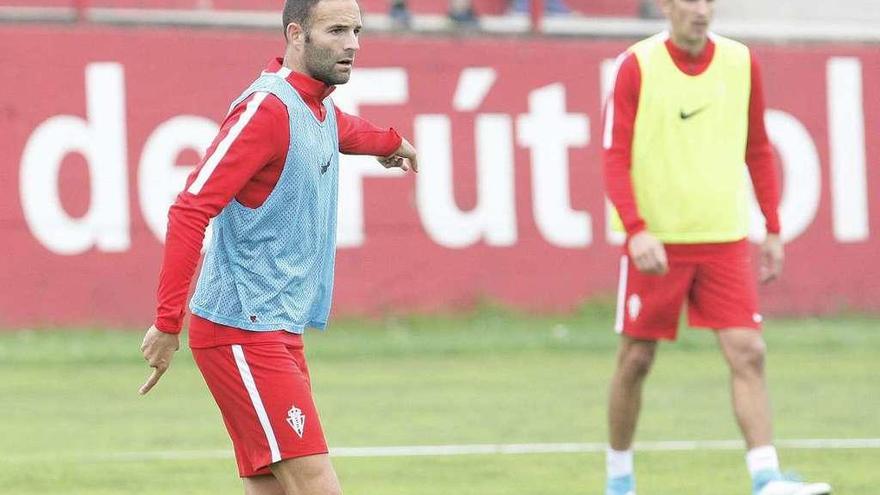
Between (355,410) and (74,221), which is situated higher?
(74,221)

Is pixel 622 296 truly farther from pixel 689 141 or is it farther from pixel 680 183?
pixel 689 141

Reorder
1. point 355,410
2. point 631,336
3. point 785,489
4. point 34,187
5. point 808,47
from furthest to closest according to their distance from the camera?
1. point 808,47
2. point 34,187
3. point 355,410
4. point 631,336
5. point 785,489

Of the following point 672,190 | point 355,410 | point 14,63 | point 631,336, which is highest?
point 14,63

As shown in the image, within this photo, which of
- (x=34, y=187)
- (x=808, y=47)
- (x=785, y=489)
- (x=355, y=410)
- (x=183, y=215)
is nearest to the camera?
(x=183, y=215)

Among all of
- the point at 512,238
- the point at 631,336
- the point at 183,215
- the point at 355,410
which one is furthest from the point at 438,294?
the point at 183,215

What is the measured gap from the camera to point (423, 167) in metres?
17.0

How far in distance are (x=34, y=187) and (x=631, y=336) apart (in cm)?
842

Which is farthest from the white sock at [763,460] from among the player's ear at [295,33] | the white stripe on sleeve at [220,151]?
the white stripe on sleeve at [220,151]

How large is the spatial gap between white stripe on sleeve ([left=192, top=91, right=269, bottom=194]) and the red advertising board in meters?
10.3

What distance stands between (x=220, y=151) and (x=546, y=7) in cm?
1218

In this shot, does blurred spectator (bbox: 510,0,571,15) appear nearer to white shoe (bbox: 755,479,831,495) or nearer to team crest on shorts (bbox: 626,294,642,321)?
team crest on shorts (bbox: 626,294,642,321)

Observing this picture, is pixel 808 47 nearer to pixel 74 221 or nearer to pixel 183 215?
pixel 74 221

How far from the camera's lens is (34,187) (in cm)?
1616

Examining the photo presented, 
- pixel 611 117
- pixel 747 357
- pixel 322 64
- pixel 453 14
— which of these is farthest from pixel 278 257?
pixel 453 14
